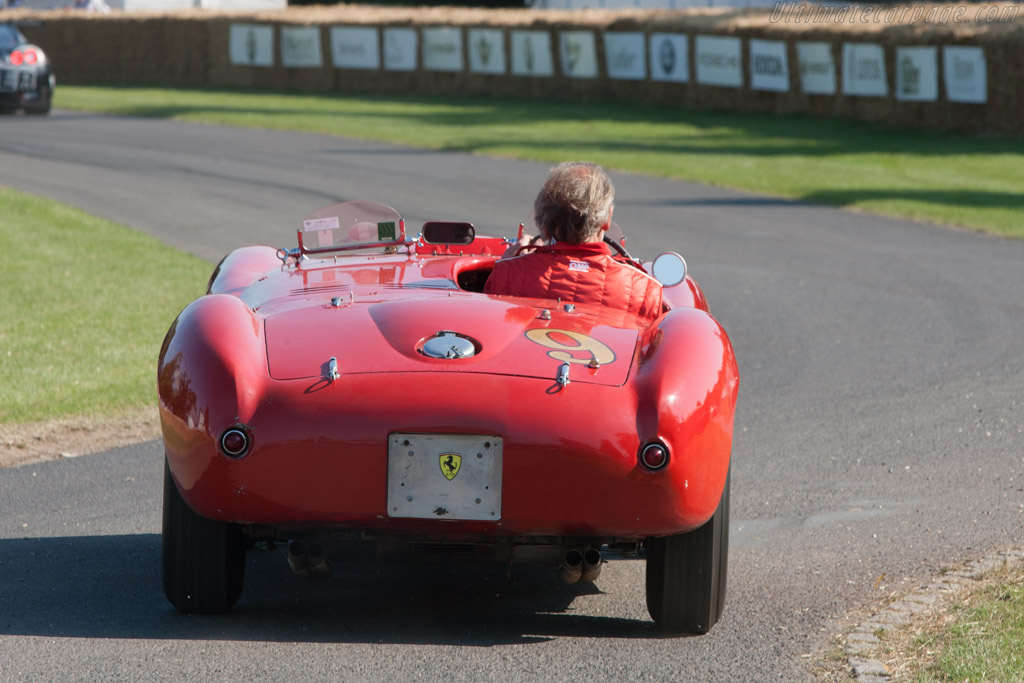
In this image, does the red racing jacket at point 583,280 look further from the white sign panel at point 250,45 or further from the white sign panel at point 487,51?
the white sign panel at point 250,45

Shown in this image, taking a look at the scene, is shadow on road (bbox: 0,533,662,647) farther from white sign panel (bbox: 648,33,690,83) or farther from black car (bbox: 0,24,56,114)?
white sign panel (bbox: 648,33,690,83)

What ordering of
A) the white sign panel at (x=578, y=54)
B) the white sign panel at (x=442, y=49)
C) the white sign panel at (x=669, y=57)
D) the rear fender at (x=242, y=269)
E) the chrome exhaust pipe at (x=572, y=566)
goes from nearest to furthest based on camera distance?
the chrome exhaust pipe at (x=572, y=566) < the rear fender at (x=242, y=269) < the white sign panel at (x=669, y=57) < the white sign panel at (x=578, y=54) < the white sign panel at (x=442, y=49)

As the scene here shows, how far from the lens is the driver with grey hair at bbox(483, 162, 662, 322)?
4.64 m

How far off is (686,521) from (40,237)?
32.5 feet

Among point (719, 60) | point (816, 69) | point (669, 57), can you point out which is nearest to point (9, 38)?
point (669, 57)

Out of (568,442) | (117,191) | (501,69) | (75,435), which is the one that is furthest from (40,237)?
(501,69)

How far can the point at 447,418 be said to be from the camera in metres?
3.81

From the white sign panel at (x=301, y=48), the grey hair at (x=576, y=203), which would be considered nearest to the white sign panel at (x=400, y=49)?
the white sign panel at (x=301, y=48)

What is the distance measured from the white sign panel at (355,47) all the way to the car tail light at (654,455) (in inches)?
1203

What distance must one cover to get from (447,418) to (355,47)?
3113 centimetres

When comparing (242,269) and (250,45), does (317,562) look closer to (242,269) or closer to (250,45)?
(242,269)

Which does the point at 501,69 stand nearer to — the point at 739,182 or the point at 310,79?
the point at 310,79

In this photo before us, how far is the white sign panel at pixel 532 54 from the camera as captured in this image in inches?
1218

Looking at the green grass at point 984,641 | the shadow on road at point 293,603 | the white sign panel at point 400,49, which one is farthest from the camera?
the white sign panel at point 400,49
